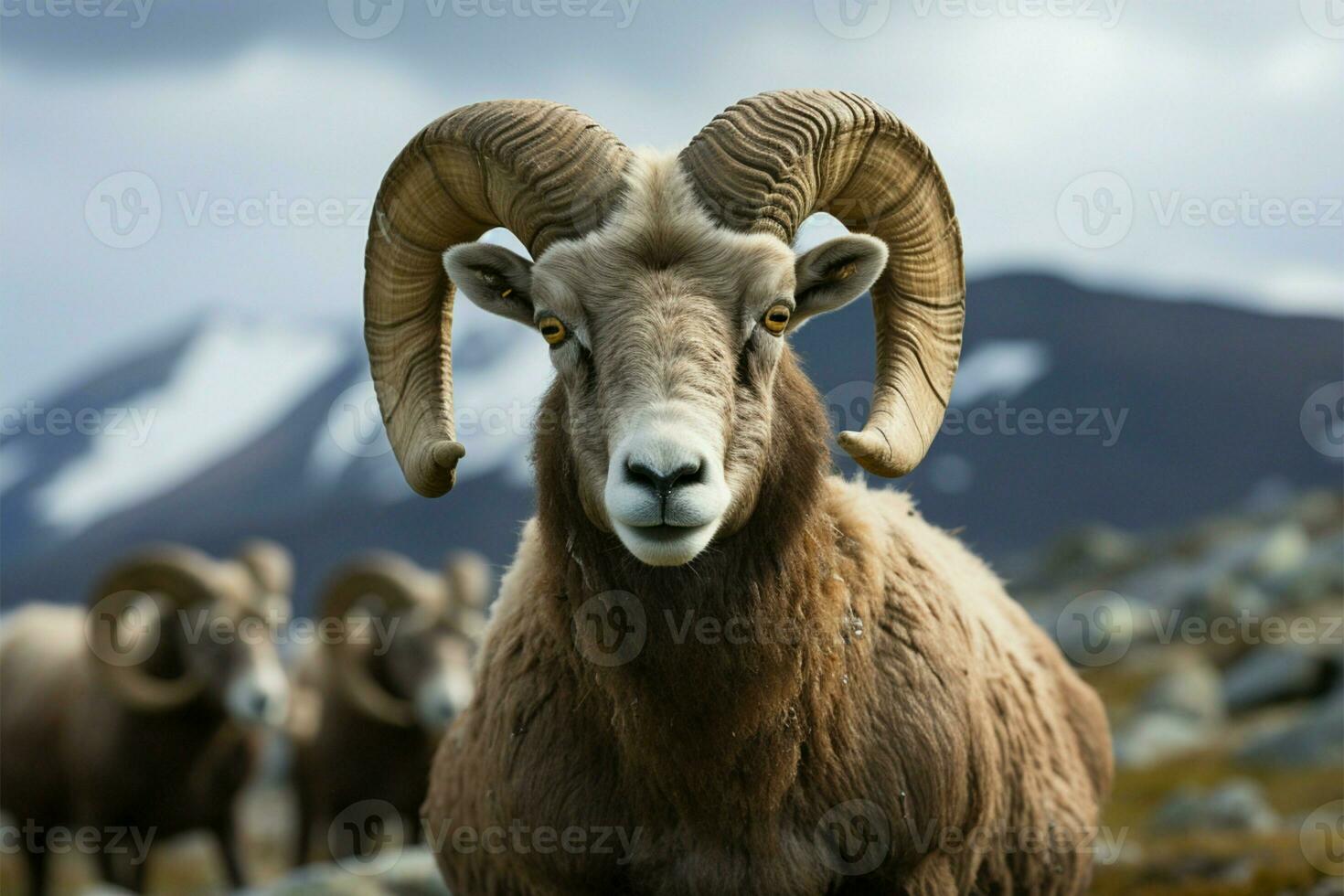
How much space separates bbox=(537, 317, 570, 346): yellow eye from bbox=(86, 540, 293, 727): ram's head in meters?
11.2

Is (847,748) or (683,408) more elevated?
(683,408)

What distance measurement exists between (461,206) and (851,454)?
228cm

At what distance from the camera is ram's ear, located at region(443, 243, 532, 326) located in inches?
248

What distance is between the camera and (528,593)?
22.6 ft

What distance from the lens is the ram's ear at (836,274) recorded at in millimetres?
6219

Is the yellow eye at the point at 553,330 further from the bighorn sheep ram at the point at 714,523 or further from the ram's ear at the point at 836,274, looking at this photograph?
the ram's ear at the point at 836,274

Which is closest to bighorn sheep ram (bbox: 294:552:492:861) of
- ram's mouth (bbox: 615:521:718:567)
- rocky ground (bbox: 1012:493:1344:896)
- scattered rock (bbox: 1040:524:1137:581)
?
rocky ground (bbox: 1012:493:1344:896)

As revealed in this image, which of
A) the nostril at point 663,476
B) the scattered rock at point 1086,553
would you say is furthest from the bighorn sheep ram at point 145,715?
the scattered rock at point 1086,553

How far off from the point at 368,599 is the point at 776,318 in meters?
13.9

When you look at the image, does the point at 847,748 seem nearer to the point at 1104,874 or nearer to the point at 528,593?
the point at 528,593

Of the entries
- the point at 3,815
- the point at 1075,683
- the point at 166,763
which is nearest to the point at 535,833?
the point at 1075,683

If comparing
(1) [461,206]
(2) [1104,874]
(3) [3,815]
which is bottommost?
(3) [3,815]

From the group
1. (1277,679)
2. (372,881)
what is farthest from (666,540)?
(1277,679)

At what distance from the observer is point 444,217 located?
22.8 ft
